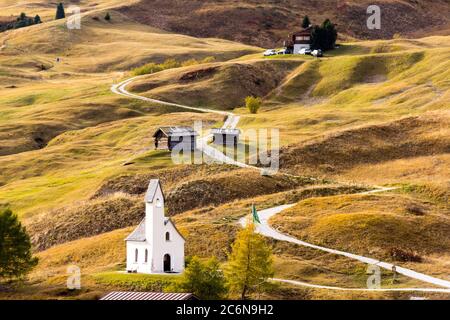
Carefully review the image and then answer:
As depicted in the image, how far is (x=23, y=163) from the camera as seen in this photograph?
128750mm

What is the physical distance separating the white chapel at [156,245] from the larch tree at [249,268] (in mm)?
7889

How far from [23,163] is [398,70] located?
234ft

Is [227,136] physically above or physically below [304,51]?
below

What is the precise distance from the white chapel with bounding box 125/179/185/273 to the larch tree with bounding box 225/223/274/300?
25.9ft

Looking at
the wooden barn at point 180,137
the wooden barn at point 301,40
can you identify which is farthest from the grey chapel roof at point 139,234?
the wooden barn at point 301,40

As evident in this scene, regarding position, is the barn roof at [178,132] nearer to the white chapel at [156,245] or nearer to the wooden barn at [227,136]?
the wooden barn at [227,136]

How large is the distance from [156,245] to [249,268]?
10.8 metres

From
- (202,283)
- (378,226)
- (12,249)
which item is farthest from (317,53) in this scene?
(202,283)

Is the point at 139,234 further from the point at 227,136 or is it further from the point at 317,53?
→ the point at 317,53

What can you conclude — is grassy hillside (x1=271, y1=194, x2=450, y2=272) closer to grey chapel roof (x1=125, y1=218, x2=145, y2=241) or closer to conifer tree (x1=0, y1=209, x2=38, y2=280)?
grey chapel roof (x1=125, y1=218, x2=145, y2=241)

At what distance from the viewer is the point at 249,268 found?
71.3 m

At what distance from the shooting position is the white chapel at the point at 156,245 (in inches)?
3110
